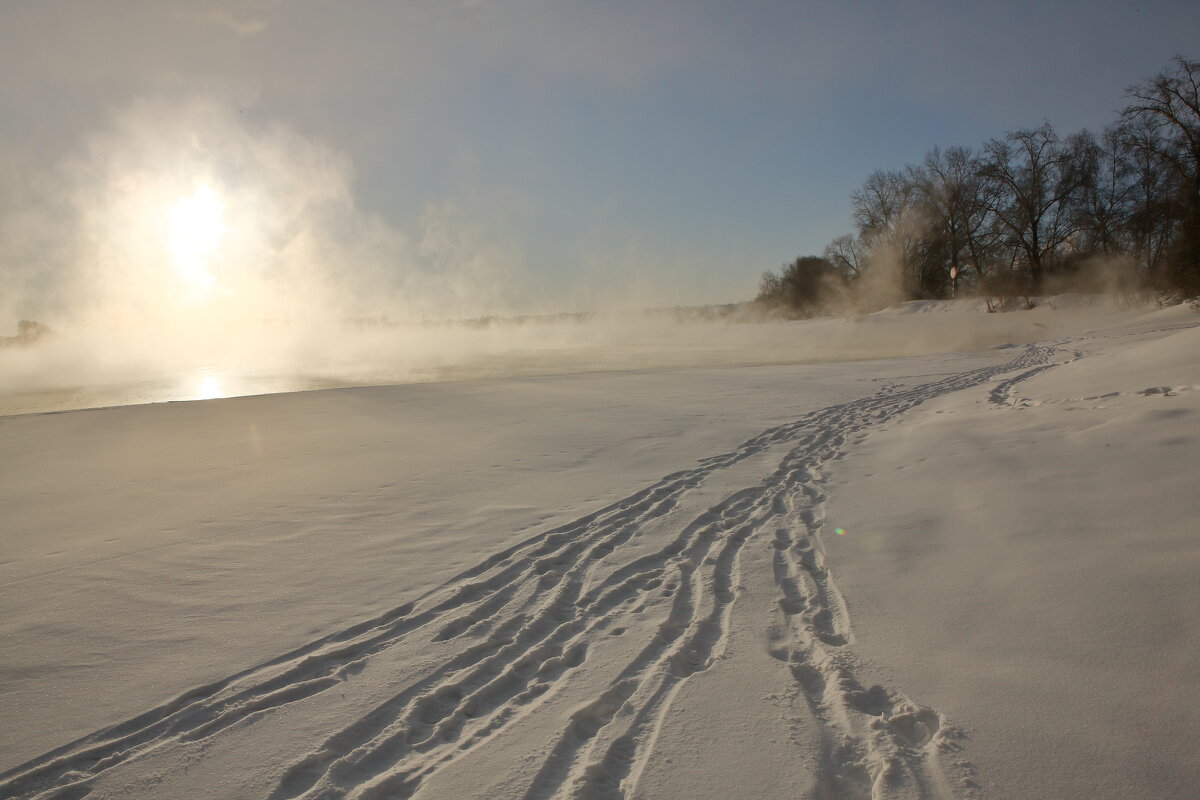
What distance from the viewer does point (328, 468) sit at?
25.0ft

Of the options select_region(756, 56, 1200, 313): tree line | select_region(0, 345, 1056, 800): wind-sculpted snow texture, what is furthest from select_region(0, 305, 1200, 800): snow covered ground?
select_region(756, 56, 1200, 313): tree line

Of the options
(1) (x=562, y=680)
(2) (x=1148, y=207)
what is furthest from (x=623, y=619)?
(2) (x=1148, y=207)

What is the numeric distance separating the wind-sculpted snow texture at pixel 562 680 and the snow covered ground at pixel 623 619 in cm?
2

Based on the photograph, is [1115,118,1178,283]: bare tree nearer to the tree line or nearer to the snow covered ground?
the tree line

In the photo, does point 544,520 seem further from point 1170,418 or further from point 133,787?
point 1170,418

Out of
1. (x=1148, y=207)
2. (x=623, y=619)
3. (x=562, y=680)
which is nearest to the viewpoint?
(x=562, y=680)

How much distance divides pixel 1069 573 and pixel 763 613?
1.76 m

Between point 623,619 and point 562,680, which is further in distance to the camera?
point 623,619

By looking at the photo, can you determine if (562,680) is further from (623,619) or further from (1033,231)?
(1033,231)

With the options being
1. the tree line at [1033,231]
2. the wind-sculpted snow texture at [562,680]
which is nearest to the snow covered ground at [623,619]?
the wind-sculpted snow texture at [562,680]

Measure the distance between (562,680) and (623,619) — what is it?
0.71 metres

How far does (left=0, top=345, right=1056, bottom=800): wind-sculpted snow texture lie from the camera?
244cm

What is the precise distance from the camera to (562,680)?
307 cm

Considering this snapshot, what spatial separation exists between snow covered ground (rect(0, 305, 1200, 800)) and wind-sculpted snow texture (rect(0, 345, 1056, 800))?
0.6 inches
